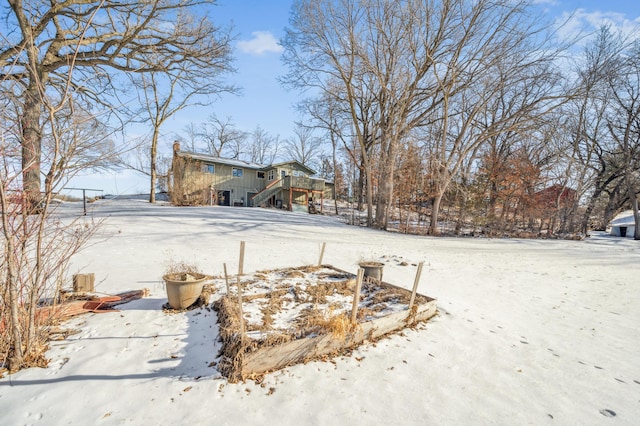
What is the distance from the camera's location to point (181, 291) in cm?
357

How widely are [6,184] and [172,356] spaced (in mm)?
2069

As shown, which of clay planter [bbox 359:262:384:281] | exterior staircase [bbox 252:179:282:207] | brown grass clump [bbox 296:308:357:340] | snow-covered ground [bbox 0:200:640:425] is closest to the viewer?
snow-covered ground [bbox 0:200:640:425]

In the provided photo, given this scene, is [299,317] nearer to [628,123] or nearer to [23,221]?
[23,221]

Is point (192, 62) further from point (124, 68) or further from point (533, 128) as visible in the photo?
point (533, 128)

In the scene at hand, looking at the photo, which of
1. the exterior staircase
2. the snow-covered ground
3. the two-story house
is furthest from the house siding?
the snow-covered ground

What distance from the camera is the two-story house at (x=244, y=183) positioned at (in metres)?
19.6

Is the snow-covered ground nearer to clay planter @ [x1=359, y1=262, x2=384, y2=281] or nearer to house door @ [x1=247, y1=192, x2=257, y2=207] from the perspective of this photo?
clay planter @ [x1=359, y1=262, x2=384, y2=281]

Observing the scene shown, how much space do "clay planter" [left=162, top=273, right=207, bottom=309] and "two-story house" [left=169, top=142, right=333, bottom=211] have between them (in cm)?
1577

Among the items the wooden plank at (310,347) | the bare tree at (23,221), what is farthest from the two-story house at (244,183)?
the wooden plank at (310,347)

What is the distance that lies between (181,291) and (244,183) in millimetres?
22116

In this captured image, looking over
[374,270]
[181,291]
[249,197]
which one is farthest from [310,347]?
[249,197]

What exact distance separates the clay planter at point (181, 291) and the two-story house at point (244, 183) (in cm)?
1577

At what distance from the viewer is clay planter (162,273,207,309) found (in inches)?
140

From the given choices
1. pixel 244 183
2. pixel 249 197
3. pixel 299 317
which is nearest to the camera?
pixel 299 317
